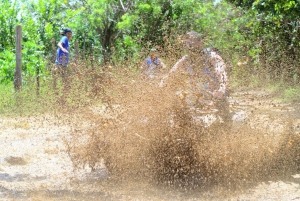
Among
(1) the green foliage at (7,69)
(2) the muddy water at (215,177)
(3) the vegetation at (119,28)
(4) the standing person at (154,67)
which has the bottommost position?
(2) the muddy water at (215,177)

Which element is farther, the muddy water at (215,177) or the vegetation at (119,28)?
the vegetation at (119,28)

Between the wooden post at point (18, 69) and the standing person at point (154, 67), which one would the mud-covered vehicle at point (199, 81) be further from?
the wooden post at point (18, 69)

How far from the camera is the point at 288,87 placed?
45.5ft

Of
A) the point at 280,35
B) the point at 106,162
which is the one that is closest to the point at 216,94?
the point at 106,162

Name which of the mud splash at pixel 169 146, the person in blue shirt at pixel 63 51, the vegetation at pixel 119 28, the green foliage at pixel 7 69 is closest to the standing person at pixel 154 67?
the mud splash at pixel 169 146

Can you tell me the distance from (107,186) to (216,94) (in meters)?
1.38

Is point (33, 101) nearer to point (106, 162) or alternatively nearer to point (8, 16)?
point (106, 162)

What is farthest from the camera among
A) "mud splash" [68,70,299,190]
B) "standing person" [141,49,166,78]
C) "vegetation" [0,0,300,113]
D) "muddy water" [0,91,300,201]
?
"vegetation" [0,0,300,113]

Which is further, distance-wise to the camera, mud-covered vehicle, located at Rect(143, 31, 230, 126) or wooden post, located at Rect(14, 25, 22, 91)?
wooden post, located at Rect(14, 25, 22, 91)

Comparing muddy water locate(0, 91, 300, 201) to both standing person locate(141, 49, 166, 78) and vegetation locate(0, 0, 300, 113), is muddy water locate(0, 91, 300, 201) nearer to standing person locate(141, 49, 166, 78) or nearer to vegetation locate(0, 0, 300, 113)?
standing person locate(141, 49, 166, 78)

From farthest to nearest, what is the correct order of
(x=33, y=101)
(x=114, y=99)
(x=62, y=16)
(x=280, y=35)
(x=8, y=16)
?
(x=62, y=16)
(x=8, y=16)
(x=280, y=35)
(x=33, y=101)
(x=114, y=99)

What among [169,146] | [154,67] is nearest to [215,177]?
[169,146]

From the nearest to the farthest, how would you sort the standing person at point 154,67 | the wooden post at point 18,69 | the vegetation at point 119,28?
the standing person at point 154,67 < the wooden post at point 18,69 < the vegetation at point 119,28

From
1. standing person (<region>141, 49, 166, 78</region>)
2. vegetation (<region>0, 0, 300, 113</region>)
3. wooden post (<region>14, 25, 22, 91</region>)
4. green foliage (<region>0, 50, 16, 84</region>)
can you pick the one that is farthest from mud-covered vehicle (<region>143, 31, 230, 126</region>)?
green foliage (<region>0, 50, 16, 84</region>)
